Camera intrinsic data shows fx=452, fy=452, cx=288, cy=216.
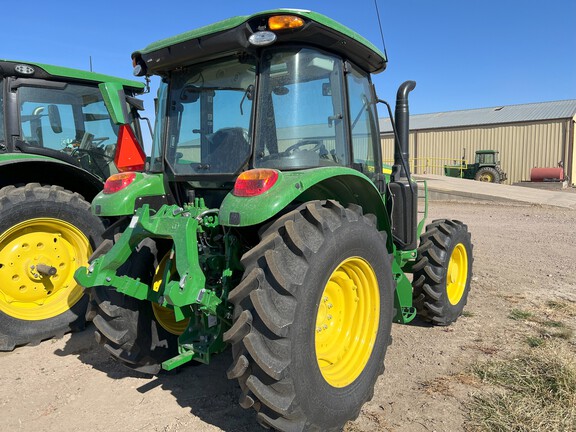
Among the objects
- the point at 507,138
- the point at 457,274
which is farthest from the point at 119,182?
the point at 507,138

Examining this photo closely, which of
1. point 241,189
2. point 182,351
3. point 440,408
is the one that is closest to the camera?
point 241,189

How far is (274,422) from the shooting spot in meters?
2.16

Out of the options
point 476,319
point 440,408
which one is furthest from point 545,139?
point 440,408

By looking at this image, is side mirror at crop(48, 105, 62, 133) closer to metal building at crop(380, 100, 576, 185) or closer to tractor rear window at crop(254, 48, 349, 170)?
tractor rear window at crop(254, 48, 349, 170)

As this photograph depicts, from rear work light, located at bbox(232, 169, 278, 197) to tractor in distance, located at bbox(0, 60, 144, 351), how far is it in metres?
1.78

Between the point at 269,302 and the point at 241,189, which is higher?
the point at 241,189

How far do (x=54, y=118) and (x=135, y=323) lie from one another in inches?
117

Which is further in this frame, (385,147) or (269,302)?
(385,147)

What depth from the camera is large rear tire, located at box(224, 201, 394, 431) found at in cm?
214

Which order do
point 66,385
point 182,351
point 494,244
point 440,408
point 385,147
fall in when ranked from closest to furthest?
point 182,351, point 440,408, point 66,385, point 494,244, point 385,147

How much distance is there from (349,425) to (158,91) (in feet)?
8.58

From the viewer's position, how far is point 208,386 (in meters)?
3.12

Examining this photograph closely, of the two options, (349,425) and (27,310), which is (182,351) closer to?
(349,425)

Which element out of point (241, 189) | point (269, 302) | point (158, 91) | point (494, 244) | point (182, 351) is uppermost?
point (158, 91)
